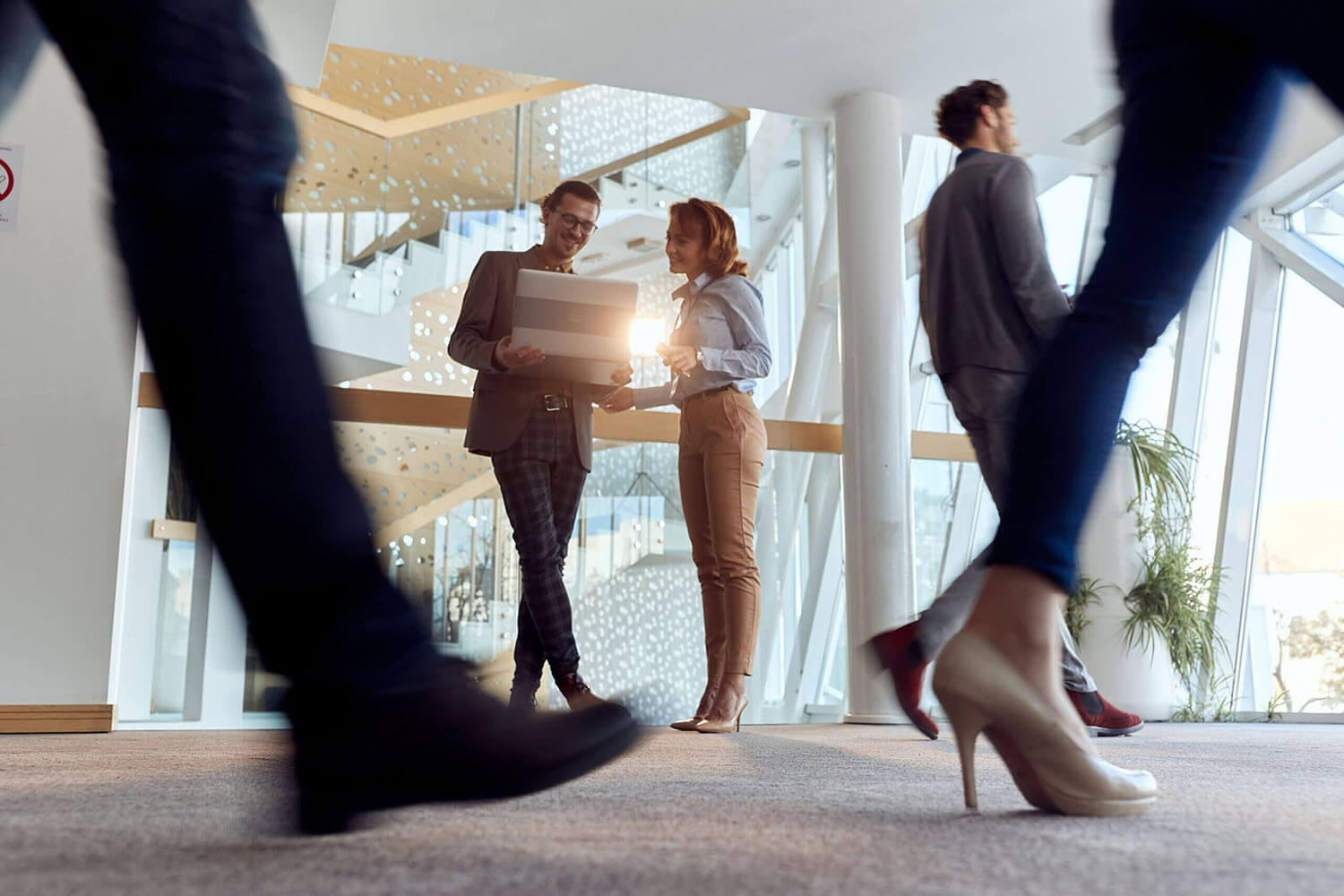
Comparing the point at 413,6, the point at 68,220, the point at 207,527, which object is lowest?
the point at 207,527

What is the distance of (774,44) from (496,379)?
97.4 inches

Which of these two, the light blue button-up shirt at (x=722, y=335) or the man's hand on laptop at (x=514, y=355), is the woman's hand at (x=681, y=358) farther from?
the man's hand on laptop at (x=514, y=355)

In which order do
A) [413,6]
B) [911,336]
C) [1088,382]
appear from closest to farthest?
1. [1088,382]
2. [413,6]
3. [911,336]

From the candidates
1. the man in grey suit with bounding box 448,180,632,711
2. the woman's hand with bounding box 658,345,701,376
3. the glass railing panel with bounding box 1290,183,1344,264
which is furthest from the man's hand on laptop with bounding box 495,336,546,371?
the glass railing panel with bounding box 1290,183,1344,264

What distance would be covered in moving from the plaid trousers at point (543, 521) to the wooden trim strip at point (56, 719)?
1480 millimetres

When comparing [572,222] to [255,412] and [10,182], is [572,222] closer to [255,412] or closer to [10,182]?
[10,182]

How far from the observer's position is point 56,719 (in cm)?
340

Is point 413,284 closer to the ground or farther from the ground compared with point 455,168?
closer to the ground

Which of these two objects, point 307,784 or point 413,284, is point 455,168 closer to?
point 413,284

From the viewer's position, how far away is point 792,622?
4.42 m

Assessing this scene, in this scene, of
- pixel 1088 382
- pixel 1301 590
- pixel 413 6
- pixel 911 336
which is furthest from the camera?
pixel 911 336

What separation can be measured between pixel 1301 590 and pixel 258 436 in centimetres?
568

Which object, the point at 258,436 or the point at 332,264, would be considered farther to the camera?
the point at 332,264

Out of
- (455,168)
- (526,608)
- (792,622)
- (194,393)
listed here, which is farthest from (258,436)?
(455,168)
